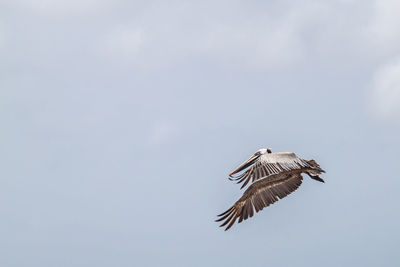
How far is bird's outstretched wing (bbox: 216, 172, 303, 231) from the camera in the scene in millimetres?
16328

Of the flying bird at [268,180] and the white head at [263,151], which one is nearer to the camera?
the flying bird at [268,180]

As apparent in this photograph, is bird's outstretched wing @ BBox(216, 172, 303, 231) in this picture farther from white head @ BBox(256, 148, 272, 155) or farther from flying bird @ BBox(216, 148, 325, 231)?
white head @ BBox(256, 148, 272, 155)

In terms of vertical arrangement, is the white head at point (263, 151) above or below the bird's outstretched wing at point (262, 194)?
above

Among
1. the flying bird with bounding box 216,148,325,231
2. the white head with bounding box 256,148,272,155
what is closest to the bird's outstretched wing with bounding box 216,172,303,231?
the flying bird with bounding box 216,148,325,231

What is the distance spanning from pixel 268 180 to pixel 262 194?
505 mm

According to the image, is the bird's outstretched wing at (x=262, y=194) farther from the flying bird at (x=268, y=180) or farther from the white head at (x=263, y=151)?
the white head at (x=263, y=151)

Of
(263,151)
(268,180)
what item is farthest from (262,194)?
(263,151)

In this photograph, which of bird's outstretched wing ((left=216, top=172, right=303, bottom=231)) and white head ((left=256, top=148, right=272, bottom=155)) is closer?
bird's outstretched wing ((left=216, top=172, right=303, bottom=231))

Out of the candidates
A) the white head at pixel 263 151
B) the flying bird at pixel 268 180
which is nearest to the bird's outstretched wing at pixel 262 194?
the flying bird at pixel 268 180

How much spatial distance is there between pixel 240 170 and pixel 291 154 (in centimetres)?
218

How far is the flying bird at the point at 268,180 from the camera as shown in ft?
54.2

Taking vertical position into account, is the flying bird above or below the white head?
below

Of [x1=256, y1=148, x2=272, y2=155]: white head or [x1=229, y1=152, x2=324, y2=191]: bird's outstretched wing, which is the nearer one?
[x1=229, y1=152, x2=324, y2=191]: bird's outstretched wing

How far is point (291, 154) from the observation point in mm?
17594
